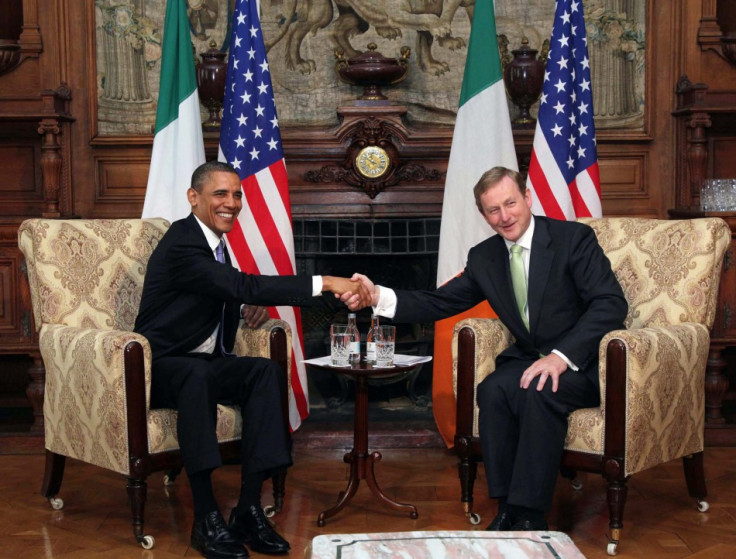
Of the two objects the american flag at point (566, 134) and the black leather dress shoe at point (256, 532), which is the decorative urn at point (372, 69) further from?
the black leather dress shoe at point (256, 532)

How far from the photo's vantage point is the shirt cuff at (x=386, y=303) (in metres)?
3.65

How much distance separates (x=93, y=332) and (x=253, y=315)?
640mm

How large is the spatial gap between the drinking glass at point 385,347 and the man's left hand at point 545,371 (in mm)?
493

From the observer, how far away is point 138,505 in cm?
327

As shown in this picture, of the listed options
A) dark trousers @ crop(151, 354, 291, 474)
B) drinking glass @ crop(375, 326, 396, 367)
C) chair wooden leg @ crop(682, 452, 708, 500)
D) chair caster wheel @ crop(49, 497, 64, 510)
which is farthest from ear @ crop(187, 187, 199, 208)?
chair wooden leg @ crop(682, 452, 708, 500)

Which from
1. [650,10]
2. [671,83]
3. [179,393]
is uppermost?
[650,10]

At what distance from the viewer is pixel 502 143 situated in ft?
15.4

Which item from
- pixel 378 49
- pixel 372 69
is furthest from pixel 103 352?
pixel 378 49

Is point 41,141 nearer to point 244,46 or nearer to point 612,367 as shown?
point 244,46

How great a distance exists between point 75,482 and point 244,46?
2235 millimetres

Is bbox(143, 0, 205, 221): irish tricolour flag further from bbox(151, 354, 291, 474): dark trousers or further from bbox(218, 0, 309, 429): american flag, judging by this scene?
bbox(151, 354, 291, 474): dark trousers

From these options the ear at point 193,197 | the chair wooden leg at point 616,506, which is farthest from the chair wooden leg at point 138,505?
the chair wooden leg at point 616,506

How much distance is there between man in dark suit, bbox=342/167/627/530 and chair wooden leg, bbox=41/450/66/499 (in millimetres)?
1350

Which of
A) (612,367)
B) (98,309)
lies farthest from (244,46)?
(612,367)
